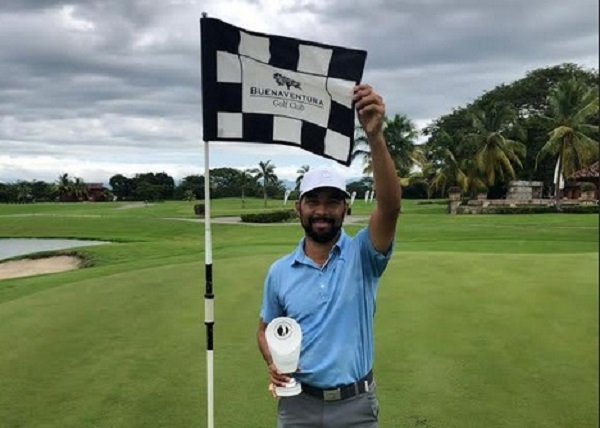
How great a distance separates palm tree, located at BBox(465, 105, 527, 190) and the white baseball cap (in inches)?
1946

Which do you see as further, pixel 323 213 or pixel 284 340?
pixel 323 213

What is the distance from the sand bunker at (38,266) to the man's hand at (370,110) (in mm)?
16393

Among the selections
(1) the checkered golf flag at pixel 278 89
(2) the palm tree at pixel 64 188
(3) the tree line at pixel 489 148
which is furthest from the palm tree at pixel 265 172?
(1) the checkered golf flag at pixel 278 89

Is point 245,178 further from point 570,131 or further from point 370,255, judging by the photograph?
point 370,255

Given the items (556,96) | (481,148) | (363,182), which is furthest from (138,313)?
(363,182)

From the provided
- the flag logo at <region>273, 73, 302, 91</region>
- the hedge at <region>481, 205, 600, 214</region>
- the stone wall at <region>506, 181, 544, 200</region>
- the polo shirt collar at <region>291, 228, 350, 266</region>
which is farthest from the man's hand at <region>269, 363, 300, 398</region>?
the stone wall at <region>506, 181, 544, 200</region>

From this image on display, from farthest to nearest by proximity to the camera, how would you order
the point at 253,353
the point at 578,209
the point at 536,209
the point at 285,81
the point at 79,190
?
the point at 79,190 → the point at 536,209 → the point at 578,209 → the point at 253,353 → the point at 285,81

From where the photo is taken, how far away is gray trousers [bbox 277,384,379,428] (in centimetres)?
278

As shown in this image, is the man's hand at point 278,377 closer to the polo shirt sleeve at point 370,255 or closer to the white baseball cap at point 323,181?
the polo shirt sleeve at point 370,255

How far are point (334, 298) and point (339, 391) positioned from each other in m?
0.38

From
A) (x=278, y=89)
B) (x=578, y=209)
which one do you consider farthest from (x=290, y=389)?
Result: (x=578, y=209)

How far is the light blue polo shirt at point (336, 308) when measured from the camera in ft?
9.00

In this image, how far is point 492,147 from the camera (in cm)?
5069

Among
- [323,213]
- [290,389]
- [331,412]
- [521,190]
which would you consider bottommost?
[331,412]
